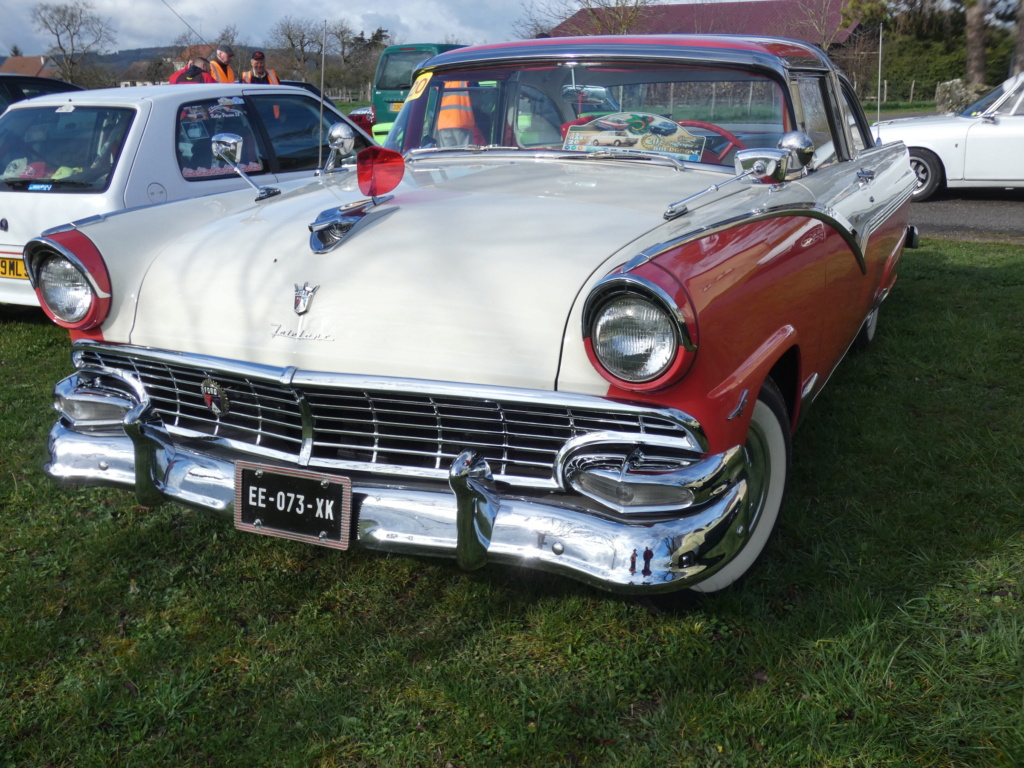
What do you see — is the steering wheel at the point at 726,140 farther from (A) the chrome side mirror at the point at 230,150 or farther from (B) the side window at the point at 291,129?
(B) the side window at the point at 291,129

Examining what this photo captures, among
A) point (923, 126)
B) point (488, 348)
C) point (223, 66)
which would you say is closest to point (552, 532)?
point (488, 348)

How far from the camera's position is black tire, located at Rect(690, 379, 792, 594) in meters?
2.27

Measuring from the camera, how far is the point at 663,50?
124 inches

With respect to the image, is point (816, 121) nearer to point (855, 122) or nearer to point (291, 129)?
point (855, 122)

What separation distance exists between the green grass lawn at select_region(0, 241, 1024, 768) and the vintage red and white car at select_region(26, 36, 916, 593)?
1.00ft

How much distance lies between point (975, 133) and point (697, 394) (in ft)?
30.2

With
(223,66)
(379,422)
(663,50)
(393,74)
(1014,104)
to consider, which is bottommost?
(379,422)

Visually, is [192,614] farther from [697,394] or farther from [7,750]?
[697,394]

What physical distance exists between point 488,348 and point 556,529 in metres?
0.43

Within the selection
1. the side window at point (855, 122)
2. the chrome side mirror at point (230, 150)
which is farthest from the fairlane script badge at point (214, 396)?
the side window at point (855, 122)

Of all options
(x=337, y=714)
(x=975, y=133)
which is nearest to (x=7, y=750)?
(x=337, y=714)

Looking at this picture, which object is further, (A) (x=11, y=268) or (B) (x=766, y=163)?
(A) (x=11, y=268)

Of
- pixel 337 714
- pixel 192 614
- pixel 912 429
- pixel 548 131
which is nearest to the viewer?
pixel 337 714

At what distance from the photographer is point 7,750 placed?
1992 mm
